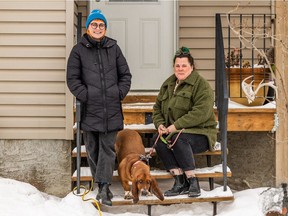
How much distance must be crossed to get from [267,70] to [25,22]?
114 inches

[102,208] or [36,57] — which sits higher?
[36,57]

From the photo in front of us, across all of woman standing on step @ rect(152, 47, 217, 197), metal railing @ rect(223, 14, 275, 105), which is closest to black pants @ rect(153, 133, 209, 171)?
Answer: woman standing on step @ rect(152, 47, 217, 197)

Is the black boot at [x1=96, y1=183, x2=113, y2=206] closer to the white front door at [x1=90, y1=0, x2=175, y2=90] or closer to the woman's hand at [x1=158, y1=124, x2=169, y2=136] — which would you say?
the woman's hand at [x1=158, y1=124, x2=169, y2=136]

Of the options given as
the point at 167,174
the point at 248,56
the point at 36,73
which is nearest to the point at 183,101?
the point at 167,174

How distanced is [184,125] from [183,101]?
0.80 ft

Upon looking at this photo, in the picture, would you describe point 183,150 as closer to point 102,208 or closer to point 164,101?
point 164,101

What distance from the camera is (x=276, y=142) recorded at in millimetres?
5691

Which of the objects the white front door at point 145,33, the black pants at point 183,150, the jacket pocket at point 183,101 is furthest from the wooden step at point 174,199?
the white front door at point 145,33

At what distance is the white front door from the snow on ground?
6.38 ft

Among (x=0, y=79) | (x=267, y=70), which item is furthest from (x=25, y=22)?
(x=267, y=70)

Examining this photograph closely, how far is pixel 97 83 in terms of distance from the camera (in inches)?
177

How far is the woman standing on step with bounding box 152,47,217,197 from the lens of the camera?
178 inches

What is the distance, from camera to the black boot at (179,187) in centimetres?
454

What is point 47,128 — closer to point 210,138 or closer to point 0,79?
point 0,79
